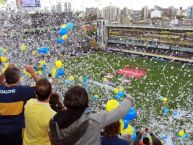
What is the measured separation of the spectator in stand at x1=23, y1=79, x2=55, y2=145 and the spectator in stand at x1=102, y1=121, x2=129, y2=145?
0.47m

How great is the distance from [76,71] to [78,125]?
2187 centimetres

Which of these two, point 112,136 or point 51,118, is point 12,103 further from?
point 112,136

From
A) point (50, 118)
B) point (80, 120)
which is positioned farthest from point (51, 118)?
point (80, 120)

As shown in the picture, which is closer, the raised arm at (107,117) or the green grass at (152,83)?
the raised arm at (107,117)

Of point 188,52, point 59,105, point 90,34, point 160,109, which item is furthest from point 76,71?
point 59,105

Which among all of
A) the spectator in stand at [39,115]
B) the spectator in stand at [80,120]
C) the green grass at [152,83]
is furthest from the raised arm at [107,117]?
the green grass at [152,83]

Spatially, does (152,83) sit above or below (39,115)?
below

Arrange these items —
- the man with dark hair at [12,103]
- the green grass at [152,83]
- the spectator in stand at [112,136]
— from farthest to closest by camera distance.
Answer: the green grass at [152,83], the man with dark hair at [12,103], the spectator in stand at [112,136]

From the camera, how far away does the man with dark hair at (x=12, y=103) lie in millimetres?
2848

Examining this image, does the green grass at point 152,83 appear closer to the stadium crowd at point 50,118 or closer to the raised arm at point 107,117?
the stadium crowd at point 50,118

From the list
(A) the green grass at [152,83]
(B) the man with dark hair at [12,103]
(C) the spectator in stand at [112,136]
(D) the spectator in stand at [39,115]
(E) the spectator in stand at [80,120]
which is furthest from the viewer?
(A) the green grass at [152,83]

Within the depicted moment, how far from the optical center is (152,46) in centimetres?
3356

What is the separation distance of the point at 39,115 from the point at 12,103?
15.3 inches

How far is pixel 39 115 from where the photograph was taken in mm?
2596
